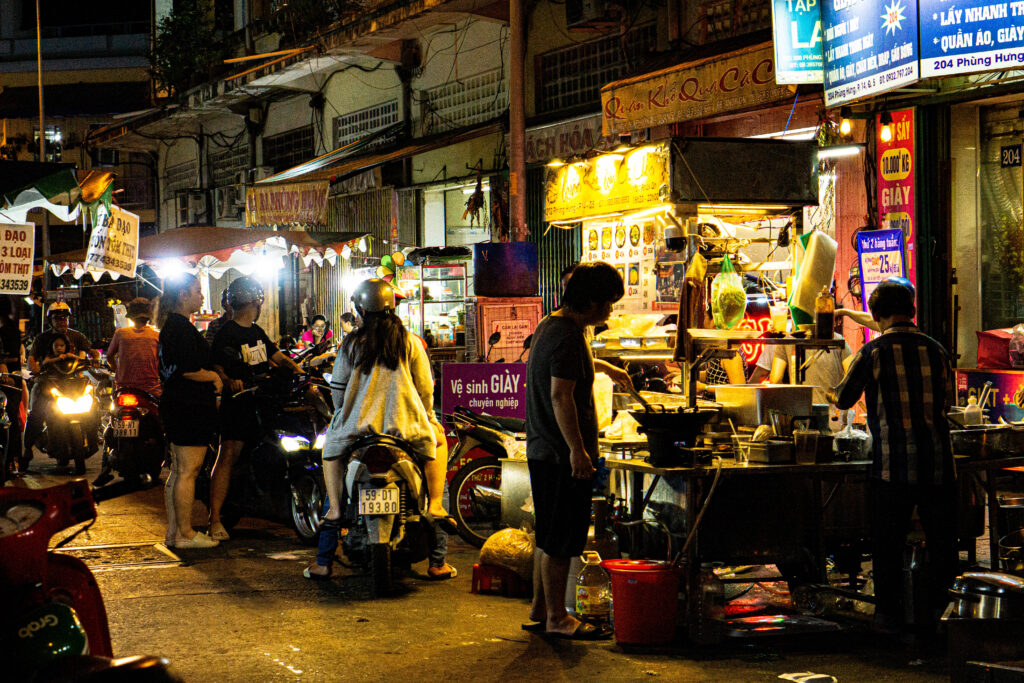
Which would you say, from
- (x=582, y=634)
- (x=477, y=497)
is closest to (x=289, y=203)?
(x=477, y=497)

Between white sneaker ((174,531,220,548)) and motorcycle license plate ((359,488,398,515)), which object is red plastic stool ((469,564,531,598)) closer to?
motorcycle license plate ((359,488,398,515))

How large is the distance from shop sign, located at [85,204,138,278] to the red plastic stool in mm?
6068

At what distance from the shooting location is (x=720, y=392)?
298 inches

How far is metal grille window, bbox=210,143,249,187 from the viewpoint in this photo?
88.1 ft

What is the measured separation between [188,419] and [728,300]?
4386 millimetres

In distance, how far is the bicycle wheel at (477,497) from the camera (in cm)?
955

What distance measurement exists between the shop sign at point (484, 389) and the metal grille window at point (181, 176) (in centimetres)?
2158

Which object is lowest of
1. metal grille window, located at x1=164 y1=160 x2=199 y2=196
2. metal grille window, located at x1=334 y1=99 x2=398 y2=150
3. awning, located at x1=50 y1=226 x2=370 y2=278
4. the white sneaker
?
the white sneaker

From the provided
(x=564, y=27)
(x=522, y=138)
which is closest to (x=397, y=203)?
(x=564, y=27)

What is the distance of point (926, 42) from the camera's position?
7797mm

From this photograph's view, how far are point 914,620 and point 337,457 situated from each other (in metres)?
3.87

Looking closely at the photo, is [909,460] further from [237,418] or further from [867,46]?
[237,418]

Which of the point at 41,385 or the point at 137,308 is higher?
the point at 137,308

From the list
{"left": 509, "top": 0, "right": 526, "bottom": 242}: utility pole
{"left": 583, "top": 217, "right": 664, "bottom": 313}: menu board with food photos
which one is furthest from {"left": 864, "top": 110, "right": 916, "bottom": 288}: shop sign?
{"left": 509, "top": 0, "right": 526, "bottom": 242}: utility pole
